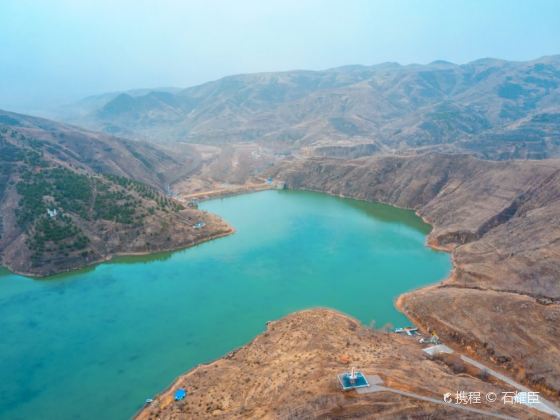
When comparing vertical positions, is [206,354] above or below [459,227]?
below

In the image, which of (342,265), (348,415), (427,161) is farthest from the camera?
(427,161)

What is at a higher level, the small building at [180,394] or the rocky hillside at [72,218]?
the rocky hillside at [72,218]

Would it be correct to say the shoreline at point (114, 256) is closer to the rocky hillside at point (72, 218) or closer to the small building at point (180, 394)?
the rocky hillside at point (72, 218)

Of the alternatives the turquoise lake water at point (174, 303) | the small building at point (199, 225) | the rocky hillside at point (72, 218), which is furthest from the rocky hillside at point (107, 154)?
the turquoise lake water at point (174, 303)

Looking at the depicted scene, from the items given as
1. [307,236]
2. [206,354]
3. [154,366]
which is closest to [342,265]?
[307,236]

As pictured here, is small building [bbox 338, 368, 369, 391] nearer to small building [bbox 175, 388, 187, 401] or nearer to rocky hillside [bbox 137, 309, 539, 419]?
rocky hillside [bbox 137, 309, 539, 419]

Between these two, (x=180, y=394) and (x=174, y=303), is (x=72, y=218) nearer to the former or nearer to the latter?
(x=174, y=303)

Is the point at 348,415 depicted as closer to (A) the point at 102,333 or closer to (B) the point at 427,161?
(A) the point at 102,333
